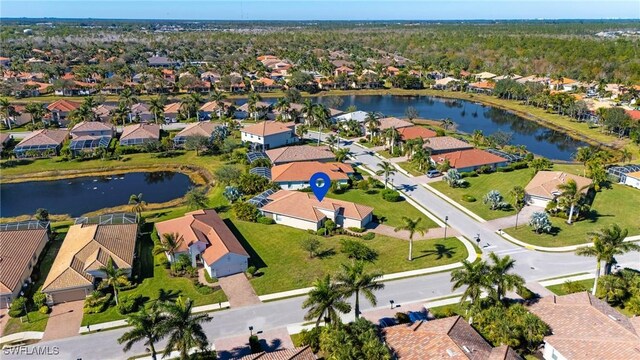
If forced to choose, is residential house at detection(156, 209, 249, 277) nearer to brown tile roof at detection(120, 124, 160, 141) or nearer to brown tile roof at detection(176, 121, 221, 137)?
brown tile roof at detection(176, 121, 221, 137)

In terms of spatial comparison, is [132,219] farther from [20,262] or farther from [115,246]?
[20,262]

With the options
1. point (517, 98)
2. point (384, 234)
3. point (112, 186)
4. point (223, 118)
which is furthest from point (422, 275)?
point (517, 98)

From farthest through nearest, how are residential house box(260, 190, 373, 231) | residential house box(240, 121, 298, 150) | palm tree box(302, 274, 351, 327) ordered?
residential house box(240, 121, 298, 150)
residential house box(260, 190, 373, 231)
palm tree box(302, 274, 351, 327)

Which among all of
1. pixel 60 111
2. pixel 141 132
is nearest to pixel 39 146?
pixel 141 132

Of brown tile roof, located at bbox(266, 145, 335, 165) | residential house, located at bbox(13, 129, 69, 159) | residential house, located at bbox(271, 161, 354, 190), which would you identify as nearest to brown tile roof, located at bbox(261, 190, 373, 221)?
residential house, located at bbox(271, 161, 354, 190)

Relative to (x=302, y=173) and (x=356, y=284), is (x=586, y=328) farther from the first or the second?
(x=302, y=173)
